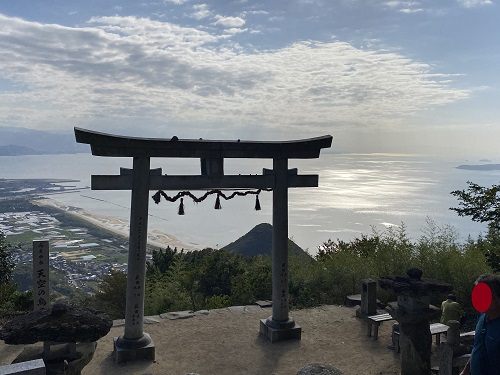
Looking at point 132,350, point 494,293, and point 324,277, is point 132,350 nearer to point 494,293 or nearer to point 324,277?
point 494,293

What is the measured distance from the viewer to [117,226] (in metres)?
71.5

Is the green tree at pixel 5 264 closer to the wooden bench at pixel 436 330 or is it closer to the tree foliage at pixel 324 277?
the tree foliage at pixel 324 277

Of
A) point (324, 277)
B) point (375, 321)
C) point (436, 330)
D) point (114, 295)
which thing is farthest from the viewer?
point (114, 295)

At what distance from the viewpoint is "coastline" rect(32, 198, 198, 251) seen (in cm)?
5122

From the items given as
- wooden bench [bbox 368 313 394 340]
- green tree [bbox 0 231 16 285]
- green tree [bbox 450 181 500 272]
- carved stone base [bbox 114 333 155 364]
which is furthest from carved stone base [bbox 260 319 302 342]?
green tree [bbox 0 231 16 285]

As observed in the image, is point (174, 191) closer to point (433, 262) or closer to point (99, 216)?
point (433, 262)

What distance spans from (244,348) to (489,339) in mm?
5858

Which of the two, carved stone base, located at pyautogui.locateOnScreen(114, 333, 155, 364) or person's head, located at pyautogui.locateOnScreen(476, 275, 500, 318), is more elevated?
person's head, located at pyautogui.locateOnScreen(476, 275, 500, 318)

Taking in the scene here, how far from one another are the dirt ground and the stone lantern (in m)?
1.04

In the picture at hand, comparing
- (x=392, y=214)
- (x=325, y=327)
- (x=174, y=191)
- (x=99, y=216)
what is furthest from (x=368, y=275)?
(x=99, y=216)

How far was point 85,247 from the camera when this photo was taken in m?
52.1

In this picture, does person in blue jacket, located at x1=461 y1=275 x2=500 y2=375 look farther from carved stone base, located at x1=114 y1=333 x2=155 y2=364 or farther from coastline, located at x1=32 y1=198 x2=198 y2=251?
coastline, located at x1=32 y1=198 x2=198 y2=251

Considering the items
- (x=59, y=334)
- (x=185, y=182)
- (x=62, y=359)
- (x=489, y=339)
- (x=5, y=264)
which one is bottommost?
(x=5, y=264)

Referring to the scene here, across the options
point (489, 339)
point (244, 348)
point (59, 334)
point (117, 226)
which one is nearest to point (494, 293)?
point (489, 339)
